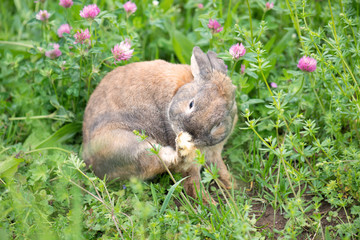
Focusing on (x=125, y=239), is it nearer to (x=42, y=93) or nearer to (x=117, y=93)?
(x=117, y=93)

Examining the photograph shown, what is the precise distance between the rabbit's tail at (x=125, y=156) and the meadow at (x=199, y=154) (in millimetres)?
134

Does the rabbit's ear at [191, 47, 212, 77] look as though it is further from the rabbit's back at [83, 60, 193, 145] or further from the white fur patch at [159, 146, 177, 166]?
the white fur patch at [159, 146, 177, 166]

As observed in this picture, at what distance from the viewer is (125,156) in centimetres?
388

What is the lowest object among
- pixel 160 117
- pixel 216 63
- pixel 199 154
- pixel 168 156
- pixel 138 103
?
pixel 168 156

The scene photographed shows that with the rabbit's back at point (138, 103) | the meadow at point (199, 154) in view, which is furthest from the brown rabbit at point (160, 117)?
the meadow at point (199, 154)

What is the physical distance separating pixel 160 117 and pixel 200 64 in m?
0.65

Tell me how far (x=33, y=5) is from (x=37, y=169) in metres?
2.99

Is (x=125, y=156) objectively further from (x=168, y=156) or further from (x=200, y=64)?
(x=200, y=64)

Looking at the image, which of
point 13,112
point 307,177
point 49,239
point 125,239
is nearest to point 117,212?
point 125,239

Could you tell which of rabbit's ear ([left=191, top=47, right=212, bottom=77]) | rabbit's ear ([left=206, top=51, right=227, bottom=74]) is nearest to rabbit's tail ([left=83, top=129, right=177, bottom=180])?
rabbit's ear ([left=191, top=47, right=212, bottom=77])

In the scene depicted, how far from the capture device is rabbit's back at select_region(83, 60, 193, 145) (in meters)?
4.05

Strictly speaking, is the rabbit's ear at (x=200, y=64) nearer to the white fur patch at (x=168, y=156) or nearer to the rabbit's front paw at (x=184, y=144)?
the rabbit's front paw at (x=184, y=144)

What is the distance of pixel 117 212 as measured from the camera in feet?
10.6

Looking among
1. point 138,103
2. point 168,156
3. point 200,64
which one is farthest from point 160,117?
point 200,64
